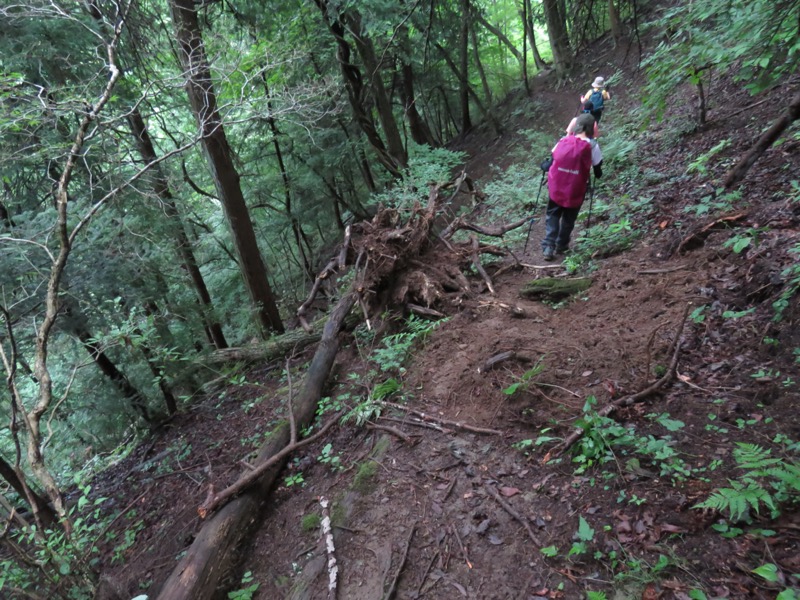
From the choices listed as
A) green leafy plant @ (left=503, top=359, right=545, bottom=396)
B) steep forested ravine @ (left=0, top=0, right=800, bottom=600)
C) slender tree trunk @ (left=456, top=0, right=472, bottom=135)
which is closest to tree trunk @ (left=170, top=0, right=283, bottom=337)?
steep forested ravine @ (left=0, top=0, right=800, bottom=600)

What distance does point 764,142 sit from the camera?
468 centimetres

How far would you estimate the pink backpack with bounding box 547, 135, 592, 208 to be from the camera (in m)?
6.02

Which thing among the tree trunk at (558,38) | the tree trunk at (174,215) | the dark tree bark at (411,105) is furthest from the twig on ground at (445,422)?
the tree trunk at (558,38)

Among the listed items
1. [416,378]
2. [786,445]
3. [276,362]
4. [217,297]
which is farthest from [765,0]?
[217,297]

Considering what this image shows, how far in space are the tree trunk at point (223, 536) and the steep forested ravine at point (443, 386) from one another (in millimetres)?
25

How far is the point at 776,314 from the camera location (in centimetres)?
327

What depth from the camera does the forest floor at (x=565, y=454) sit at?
2504 mm

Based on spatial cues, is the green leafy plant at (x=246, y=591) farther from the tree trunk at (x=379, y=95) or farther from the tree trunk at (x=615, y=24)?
the tree trunk at (x=615, y=24)

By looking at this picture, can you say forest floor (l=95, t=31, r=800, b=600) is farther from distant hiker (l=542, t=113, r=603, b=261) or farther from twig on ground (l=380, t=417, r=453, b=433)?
distant hiker (l=542, t=113, r=603, b=261)

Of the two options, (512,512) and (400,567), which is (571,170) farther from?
(400,567)

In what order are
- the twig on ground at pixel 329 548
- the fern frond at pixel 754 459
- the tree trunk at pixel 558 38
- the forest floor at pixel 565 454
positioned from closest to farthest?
1. the fern frond at pixel 754 459
2. the forest floor at pixel 565 454
3. the twig on ground at pixel 329 548
4. the tree trunk at pixel 558 38

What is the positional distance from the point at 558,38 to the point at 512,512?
1818 cm

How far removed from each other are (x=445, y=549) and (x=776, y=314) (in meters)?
Answer: 3.21

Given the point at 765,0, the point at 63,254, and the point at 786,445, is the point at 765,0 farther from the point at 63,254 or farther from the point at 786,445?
the point at 63,254
